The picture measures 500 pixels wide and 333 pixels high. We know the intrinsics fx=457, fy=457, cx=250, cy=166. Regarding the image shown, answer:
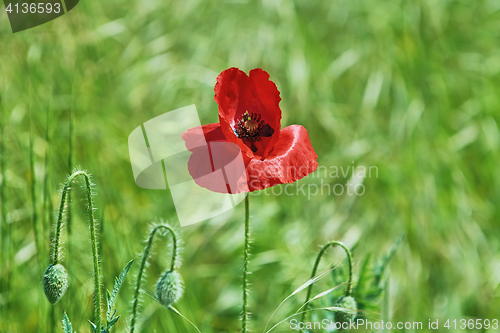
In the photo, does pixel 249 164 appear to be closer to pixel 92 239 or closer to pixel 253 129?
pixel 253 129

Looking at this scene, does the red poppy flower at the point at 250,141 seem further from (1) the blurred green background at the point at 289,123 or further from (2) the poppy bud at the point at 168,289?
(1) the blurred green background at the point at 289,123

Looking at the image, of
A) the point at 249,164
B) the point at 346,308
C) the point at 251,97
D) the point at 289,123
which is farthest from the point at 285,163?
the point at 289,123

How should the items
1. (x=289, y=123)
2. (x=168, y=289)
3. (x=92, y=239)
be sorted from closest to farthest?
(x=92, y=239) < (x=168, y=289) < (x=289, y=123)

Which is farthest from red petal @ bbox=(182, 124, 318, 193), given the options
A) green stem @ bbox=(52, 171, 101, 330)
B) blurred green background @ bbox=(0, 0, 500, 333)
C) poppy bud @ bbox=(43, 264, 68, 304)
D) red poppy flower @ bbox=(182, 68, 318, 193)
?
blurred green background @ bbox=(0, 0, 500, 333)

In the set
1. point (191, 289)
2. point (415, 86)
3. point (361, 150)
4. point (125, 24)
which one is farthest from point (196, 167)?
point (125, 24)

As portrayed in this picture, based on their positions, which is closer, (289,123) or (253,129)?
(253,129)

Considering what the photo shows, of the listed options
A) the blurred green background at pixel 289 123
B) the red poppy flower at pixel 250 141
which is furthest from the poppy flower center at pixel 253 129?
the blurred green background at pixel 289 123

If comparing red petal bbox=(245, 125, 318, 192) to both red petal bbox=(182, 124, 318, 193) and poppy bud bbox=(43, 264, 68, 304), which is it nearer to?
red petal bbox=(182, 124, 318, 193)
